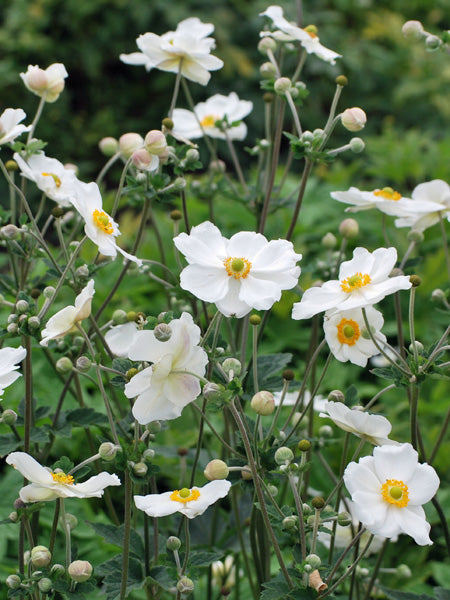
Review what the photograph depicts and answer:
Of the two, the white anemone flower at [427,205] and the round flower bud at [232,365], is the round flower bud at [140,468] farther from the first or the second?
the white anemone flower at [427,205]

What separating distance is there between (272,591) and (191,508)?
19 centimetres

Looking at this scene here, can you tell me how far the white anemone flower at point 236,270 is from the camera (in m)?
0.93

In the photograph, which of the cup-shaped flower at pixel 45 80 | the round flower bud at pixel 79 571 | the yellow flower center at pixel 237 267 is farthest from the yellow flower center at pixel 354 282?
the cup-shaped flower at pixel 45 80

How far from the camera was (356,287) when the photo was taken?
98cm

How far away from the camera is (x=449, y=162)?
10.7 feet

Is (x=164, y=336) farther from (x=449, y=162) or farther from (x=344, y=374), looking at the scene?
(x=449, y=162)

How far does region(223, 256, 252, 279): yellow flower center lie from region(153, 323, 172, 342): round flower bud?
0.48ft

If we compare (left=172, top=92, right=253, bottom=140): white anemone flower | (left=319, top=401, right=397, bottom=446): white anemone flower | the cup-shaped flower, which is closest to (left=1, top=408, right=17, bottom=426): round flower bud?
(left=319, top=401, right=397, bottom=446): white anemone flower

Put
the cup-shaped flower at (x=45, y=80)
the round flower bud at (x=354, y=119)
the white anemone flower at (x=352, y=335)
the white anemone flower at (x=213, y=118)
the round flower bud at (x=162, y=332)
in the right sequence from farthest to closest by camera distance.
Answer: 1. the white anemone flower at (x=213, y=118)
2. the cup-shaped flower at (x=45, y=80)
3. the round flower bud at (x=354, y=119)
4. the white anemone flower at (x=352, y=335)
5. the round flower bud at (x=162, y=332)

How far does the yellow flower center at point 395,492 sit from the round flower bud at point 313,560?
0.12 m

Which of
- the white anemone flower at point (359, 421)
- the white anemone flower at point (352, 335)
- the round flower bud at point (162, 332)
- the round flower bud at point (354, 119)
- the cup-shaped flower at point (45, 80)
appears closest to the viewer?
the round flower bud at point (162, 332)

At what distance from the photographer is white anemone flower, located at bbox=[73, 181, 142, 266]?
0.97 metres

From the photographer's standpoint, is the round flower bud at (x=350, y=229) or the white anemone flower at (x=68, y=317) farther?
the round flower bud at (x=350, y=229)

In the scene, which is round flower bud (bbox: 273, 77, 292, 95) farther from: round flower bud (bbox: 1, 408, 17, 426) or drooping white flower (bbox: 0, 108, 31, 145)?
round flower bud (bbox: 1, 408, 17, 426)
